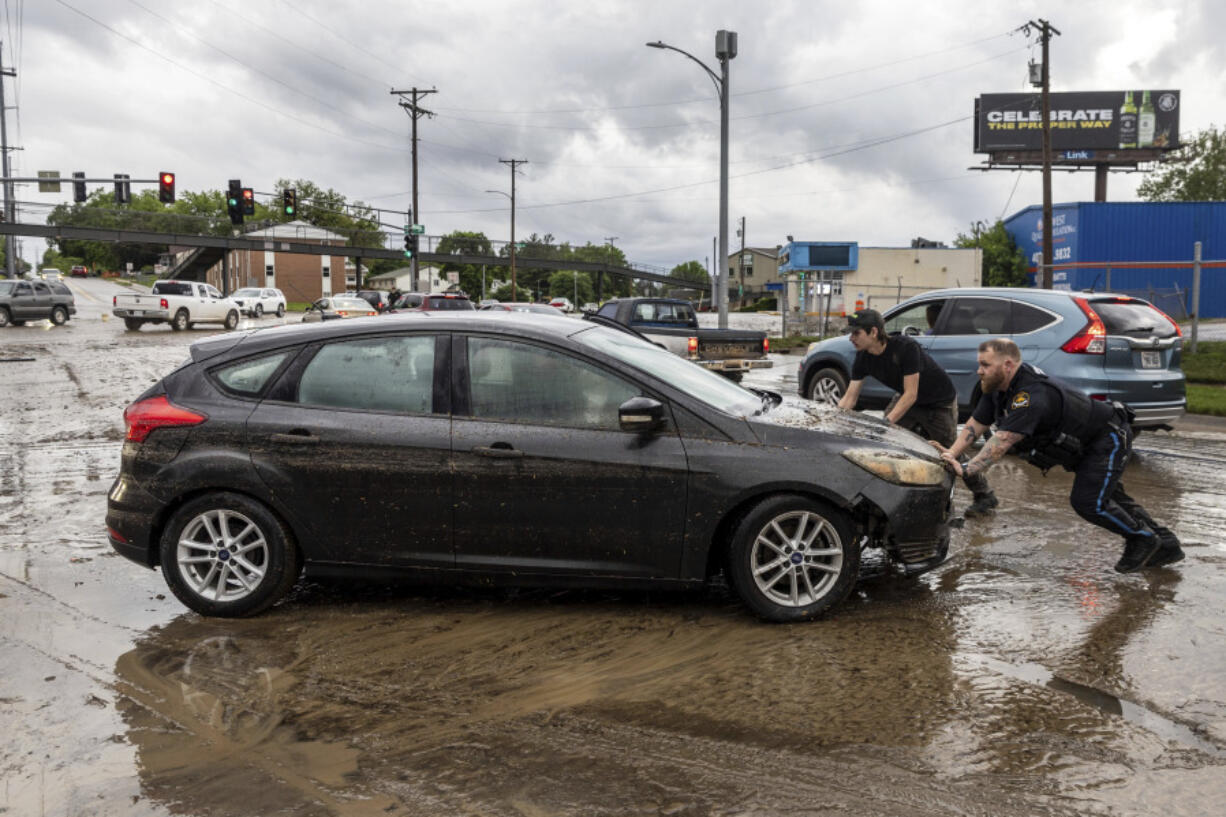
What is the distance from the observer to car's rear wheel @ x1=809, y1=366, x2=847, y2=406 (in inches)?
479

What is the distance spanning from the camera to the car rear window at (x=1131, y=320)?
9.78m

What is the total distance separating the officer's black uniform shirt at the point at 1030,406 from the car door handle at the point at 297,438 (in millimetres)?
3872

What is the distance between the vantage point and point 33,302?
3688 cm

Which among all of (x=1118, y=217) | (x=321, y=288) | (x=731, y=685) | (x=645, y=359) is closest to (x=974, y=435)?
(x=645, y=359)

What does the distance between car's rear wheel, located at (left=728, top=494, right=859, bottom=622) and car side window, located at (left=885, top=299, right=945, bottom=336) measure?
6155mm

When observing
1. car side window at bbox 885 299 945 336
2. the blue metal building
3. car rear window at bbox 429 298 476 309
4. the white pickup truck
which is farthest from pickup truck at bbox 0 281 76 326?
the blue metal building

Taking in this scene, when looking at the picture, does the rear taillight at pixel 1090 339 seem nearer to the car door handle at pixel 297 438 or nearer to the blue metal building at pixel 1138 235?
the car door handle at pixel 297 438

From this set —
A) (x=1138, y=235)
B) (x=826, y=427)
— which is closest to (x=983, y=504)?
(x=826, y=427)

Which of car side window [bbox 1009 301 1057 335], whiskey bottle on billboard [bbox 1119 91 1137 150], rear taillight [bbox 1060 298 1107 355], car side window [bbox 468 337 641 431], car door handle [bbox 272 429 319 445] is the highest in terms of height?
whiskey bottle on billboard [bbox 1119 91 1137 150]

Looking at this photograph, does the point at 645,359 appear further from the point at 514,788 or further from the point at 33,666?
the point at 33,666

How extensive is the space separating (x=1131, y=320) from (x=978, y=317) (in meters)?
1.47

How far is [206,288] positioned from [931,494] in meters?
38.5

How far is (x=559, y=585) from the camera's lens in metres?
5.14

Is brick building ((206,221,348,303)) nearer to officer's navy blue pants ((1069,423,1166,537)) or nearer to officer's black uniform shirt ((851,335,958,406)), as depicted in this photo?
officer's black uniform shirt ((851,335,958,406))
